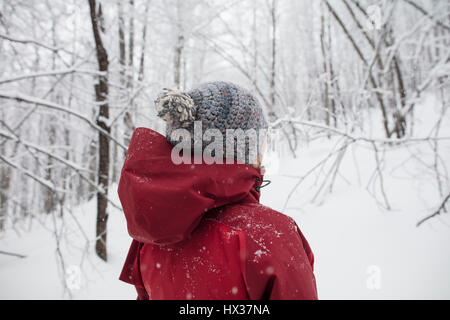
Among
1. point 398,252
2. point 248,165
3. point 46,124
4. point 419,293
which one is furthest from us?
point 46,124

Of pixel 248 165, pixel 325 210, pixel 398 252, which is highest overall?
pixel 248 165

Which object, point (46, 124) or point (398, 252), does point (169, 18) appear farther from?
point (398, 252)

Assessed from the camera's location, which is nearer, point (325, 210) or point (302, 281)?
point (302, 281)

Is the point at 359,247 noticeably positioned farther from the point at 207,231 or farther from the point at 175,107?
the point at 175,107

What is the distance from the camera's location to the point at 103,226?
353 cm

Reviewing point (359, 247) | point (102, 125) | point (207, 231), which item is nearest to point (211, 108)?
point (207, 231)

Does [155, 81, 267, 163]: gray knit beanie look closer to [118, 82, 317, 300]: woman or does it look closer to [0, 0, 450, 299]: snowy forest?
[118, 82, 317, 300]: woman

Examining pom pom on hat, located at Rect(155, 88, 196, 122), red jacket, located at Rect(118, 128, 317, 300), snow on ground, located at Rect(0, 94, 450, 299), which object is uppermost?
pom pom on hat, located at Rect(155, 88, 196, 122)

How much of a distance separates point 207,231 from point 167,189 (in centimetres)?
21

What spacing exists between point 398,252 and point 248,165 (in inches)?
90.8

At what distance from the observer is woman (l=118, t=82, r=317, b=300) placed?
2.37 ft

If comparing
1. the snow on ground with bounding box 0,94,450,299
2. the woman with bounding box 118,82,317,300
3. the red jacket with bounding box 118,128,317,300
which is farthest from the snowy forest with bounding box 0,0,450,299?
the red jacket with bounding box 118,128,317,300

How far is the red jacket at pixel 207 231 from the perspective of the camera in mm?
722

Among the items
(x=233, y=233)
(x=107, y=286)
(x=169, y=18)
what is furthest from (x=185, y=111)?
(x=169, y=18)
